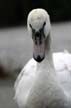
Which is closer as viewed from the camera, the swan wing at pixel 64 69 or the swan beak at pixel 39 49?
the swan beak at pixel 39 49

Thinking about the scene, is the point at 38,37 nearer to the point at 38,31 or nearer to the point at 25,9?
the point at 38,31

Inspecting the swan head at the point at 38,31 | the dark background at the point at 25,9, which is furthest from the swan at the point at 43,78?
the dark background at the point at 25,9

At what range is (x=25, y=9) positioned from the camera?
27.1ft

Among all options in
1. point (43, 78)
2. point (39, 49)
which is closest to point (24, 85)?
point (43, 78)

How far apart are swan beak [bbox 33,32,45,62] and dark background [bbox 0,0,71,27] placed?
4.33m

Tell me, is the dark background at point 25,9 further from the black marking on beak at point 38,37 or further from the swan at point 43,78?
the black marking on beak at point 38,37

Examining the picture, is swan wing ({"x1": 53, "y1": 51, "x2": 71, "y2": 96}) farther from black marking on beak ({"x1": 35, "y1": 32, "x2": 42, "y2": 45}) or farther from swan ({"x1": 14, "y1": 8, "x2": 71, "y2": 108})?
black marking on beak ({"x1": 35, "y1": 32, "x2": 42, "y2": 45})

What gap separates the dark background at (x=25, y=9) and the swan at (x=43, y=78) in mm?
3876

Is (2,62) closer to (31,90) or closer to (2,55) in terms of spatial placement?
(2,55)

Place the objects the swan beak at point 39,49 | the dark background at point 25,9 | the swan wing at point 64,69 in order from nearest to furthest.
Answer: the swan beak at point 39,49 → the swan wing at point 64,69 → the dark background at point 25,9

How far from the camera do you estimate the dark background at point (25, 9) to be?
8133mm

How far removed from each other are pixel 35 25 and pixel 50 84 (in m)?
0.55

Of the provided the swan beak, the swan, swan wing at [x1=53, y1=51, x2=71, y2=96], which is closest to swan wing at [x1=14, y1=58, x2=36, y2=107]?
the swan

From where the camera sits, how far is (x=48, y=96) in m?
3.97
